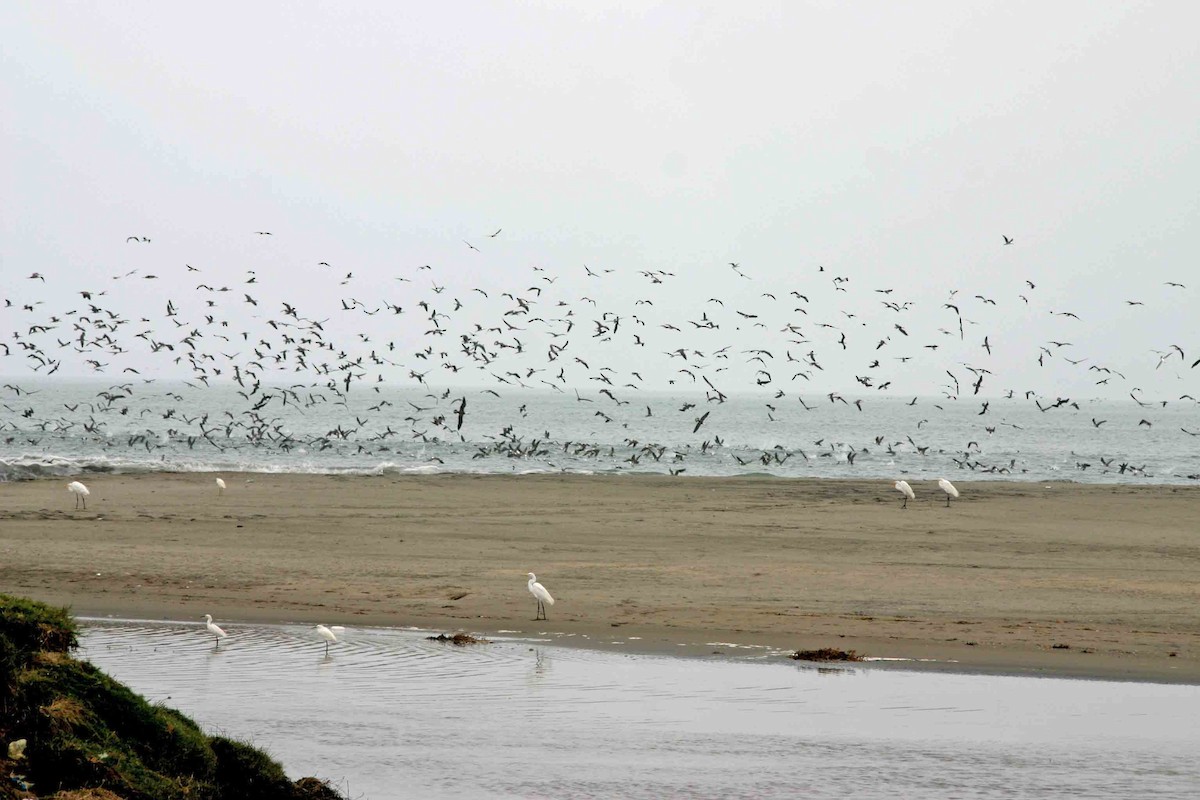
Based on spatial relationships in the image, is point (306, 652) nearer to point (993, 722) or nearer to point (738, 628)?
point (738, 628)

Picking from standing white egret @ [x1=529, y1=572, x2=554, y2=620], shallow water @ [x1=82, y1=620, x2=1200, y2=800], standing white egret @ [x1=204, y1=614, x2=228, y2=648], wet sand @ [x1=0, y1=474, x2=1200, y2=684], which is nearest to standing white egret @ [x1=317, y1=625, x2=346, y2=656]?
shallow water @ [x1=82, y1=620, x2=1200, y2=800]

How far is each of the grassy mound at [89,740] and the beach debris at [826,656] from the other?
845 centimetres

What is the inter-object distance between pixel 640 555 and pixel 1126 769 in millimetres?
14770

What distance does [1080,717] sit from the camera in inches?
494

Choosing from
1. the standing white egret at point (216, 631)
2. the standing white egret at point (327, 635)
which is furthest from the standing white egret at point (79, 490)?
the standing white egret at point (327, 635)

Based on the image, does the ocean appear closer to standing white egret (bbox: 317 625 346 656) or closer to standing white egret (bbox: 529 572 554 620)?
standing white egret (bbox: 529 572 554 620)

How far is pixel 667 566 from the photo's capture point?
23.4m

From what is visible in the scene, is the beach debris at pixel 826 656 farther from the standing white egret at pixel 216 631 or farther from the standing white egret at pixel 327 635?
the standing white egret at pixel 216 631

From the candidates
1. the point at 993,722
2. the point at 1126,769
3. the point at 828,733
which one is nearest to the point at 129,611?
the point at 828,733

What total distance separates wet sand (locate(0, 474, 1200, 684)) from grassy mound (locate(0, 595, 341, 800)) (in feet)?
29.0

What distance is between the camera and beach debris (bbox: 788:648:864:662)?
15375mm

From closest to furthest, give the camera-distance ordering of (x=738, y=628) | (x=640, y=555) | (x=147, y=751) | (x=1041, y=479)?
1. (x=147, y=751)
2. (x=738, y=628)
3. (x=640, y=555)
4. (x=1041, y=479)

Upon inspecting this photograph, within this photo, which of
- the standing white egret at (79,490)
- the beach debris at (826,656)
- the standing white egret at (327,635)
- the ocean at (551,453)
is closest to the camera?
the beach debris at (826,656)

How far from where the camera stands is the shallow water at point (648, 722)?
1041cm
